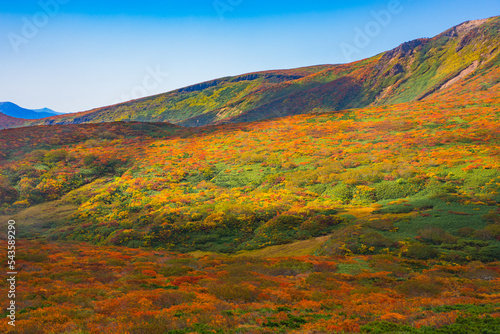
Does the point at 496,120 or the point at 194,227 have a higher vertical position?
the point at 496,120

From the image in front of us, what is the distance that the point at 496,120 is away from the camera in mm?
49312

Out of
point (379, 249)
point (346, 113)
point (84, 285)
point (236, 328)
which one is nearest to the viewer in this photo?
point (236, 328)

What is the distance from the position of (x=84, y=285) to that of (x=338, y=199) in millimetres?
29220

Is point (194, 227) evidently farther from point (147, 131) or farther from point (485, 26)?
point (485, 26)

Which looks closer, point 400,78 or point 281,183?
point 281,183

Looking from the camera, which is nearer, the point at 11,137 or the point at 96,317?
the point at 96,317

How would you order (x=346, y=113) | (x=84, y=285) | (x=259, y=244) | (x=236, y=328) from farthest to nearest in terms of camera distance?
(x=346, y=113)
(x=259, y=244)
(x=84, y=285)
(x=236, y=328)

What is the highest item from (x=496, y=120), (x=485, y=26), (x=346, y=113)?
(x=485, y=26)

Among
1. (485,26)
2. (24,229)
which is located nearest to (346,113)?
(24,229)

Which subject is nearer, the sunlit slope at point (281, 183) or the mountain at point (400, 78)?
the sunlit slope at point (281, 183)

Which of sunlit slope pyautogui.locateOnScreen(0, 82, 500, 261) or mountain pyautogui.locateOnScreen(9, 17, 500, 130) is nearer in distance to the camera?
sunlit slope pyautogui.locateOnScreen(0, 82, 500, 261)

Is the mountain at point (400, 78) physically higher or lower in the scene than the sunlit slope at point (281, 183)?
higher

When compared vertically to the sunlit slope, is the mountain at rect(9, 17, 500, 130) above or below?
above

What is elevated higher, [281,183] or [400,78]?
[400,78]
